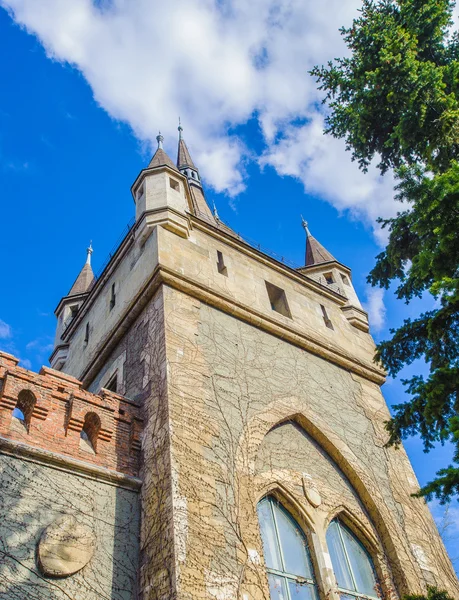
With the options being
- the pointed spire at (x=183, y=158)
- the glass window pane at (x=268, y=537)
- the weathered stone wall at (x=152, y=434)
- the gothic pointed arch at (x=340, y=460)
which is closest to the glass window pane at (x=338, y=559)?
the gothic pointed arch at (x=340, y=460)

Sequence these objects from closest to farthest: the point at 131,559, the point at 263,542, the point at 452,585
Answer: the point at 131,559, the point at 263,542, the point at 452,585

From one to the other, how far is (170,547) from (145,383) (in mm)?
2819

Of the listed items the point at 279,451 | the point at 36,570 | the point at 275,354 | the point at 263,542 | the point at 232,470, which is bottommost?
the point at 36,570

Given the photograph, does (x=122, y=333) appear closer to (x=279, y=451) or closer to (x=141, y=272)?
(x=141, y=272)

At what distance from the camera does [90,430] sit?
803 centimetres

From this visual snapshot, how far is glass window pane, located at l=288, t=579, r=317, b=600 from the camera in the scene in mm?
7470

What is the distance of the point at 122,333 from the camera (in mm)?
10492

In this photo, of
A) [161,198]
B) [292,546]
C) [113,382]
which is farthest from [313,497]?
[161,198]

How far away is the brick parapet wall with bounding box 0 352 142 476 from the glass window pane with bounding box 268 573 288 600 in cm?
219

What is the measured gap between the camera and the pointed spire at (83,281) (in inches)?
618

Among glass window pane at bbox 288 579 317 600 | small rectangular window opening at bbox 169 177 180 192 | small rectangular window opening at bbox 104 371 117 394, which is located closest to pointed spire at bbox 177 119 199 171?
small rectangular window opening at bbox 169 177 180 192

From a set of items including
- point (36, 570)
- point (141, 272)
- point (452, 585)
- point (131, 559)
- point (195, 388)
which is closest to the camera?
point (36, 570)

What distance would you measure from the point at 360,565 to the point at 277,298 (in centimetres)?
567

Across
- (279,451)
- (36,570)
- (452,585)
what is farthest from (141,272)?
(452,585)
